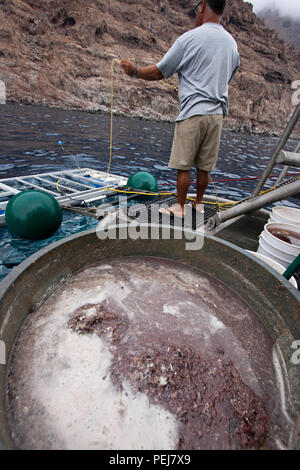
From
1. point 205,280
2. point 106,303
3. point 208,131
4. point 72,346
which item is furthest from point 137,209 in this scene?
point 72,346

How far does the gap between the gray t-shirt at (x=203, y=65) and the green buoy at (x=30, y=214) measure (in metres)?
2.32

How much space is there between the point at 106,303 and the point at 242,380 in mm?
941

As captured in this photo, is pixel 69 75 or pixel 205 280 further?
pixel 69 75

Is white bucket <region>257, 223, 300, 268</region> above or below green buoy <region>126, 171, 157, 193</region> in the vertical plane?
above

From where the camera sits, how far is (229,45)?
2854mm

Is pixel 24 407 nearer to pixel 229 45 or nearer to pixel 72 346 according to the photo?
pixel 72 346

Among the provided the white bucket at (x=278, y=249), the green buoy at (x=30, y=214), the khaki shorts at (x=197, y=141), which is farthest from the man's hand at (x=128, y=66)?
the white bucket at (x=278, y=249)

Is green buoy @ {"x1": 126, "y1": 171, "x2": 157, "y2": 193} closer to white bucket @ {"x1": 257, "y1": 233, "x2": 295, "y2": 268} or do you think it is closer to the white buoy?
white bucket @ {"x1": 257, "y1": 233, "x2": 295, "y2": 268}

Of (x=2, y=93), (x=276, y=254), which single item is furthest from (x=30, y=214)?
(x=2, y=93)

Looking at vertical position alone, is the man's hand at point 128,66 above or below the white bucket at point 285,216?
above

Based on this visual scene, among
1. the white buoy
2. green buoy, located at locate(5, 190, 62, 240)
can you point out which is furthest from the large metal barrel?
the white buoy

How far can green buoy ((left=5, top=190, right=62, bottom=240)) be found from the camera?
11.3 ft

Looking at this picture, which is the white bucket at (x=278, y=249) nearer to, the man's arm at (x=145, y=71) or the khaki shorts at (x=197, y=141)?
the khaki shorts at (x=197, y=141)

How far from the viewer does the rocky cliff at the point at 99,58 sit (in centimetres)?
4331
